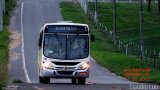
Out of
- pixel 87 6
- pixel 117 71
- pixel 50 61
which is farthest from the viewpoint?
pixel 87 6

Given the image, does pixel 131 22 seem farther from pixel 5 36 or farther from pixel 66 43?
pixel 66 43

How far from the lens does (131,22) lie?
94.9 m

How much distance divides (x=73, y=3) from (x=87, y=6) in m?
8.49

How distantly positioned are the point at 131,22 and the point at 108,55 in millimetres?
32896

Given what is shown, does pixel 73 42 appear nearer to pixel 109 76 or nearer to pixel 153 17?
pixel 109 76

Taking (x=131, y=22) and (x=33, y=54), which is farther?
(x=131, y=22)

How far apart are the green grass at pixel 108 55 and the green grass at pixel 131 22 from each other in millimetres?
2670

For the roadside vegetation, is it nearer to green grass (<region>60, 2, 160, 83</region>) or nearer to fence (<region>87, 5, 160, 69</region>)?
green grass (<region>60, 2, 160, 83</region>)

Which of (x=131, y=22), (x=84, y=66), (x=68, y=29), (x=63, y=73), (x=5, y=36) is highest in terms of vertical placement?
(x=68, y=29)

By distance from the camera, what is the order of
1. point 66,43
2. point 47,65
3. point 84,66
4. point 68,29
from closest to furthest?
point 47,65, point 84,66, point 66,43, point 68,29

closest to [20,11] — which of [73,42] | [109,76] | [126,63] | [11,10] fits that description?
[11,10]

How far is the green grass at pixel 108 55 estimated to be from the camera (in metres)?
52.1

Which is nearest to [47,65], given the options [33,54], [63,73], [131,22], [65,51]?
[63,73]

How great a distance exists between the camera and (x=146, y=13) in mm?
104625
